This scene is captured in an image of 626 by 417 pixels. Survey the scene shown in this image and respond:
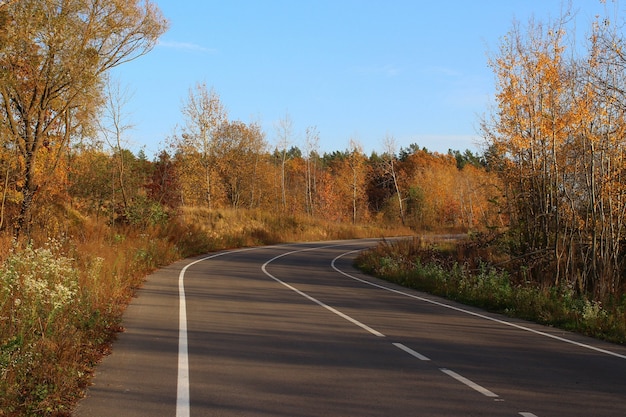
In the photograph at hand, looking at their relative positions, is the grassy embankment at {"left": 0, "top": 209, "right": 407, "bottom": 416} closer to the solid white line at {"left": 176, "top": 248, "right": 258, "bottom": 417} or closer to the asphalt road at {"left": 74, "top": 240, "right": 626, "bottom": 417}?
the asphalt road at {"left": 74, "top": 240, "right": 626, "bottom": 417}

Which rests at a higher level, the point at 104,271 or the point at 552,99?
the point at 552,99

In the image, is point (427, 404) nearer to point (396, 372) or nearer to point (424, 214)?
point (396, 372)

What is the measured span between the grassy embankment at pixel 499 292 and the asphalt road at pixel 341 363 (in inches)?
31.2

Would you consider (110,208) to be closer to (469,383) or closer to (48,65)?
(48,65)

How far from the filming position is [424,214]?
3199 inches

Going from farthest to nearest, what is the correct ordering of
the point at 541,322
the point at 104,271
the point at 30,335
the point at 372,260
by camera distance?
the point at 372,260, the point at 104,271, the point at 541,322, the point at 30,335

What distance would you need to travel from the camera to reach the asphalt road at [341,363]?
20.1ft

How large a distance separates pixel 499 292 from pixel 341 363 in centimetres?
918

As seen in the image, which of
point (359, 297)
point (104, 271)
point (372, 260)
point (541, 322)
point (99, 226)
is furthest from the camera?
point (372, 260)

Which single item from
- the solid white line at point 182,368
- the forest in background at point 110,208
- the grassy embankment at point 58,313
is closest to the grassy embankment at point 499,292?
the forest in background at point 110,208

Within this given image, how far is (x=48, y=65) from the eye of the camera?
68.3ft

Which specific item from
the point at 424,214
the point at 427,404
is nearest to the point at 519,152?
the point at 427,404

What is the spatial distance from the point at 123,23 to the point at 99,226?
884cm

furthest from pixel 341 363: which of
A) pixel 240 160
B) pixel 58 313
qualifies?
pixel 240 160
